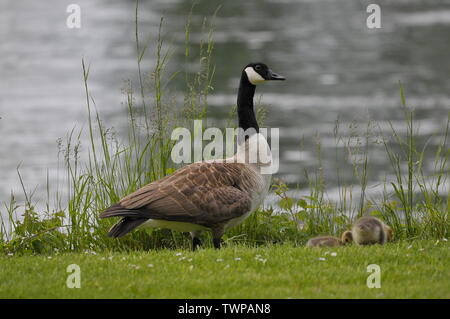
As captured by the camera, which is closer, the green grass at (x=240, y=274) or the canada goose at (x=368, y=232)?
the green grass at (x=240, y=274)

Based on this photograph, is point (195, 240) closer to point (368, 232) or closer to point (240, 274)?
point (240, 274)

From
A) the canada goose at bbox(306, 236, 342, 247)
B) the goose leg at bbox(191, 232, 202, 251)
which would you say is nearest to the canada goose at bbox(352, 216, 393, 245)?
the canada goose at bbox(306, 236, 342, 247)

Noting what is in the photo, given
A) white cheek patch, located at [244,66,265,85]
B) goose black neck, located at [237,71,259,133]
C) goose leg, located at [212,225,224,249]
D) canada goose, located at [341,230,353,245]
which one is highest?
white cheek patch, located at [244,66,265,85]

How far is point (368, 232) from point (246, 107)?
2.46 meters

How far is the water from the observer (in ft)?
65.9

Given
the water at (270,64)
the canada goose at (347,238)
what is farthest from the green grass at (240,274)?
the water at (270,64)

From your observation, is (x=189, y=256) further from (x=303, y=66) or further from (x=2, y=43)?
(x=2, y=43)

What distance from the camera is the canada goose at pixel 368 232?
26.7 feet

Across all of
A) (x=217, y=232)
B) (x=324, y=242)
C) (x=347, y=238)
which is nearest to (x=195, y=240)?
(x=217, y=232)

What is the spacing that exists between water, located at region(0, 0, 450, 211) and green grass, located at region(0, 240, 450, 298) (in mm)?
8122

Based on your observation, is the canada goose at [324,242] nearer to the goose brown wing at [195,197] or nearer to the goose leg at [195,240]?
the goose brown wing at [195,197]

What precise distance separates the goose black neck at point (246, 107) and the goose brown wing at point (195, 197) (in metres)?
1.00

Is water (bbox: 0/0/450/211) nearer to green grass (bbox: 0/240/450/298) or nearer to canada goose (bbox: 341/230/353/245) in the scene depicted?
canada goose (bbox: 341/230/353/245)

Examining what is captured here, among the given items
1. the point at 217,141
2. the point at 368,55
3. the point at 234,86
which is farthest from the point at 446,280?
the point at 368,55
